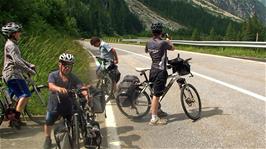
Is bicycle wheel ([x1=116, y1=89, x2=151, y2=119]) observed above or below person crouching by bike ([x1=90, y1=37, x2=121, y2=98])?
below

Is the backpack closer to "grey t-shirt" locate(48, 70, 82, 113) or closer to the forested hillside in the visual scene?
"grey t-shirt" locate(48, 70, 82, 113)

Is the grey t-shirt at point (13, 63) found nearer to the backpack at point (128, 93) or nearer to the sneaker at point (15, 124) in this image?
the sneaker at point (15, 124)

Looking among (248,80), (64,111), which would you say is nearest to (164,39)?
(64,111)

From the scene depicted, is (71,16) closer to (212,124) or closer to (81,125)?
(212,124)

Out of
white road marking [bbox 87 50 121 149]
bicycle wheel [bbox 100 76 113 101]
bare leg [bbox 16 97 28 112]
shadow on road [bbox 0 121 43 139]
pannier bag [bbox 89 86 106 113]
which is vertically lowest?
shadow on road [bbox 0 121 43 139]

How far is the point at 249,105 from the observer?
10.5 m

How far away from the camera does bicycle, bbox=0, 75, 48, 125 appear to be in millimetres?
8789

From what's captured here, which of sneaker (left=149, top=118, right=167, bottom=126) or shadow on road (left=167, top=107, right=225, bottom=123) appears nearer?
sneaker (left=149, top=118, right=167, bottom=126)

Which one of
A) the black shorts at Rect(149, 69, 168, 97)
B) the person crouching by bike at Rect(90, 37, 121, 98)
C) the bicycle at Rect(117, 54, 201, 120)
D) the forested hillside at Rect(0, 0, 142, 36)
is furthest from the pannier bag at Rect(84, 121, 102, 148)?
the forested hillside at Rect(0, 0, 142, 36)

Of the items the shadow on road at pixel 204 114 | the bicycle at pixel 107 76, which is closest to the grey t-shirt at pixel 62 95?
the shadow on road at pixel 204 114

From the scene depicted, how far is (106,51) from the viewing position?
1221 centimetres

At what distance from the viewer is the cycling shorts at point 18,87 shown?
8.73 meters

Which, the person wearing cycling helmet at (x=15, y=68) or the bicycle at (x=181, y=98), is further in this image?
the bicycle at (x=181, y=98)

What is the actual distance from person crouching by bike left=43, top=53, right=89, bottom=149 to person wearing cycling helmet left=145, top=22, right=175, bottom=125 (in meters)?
2.51
